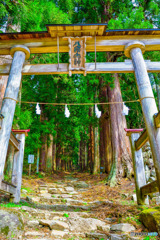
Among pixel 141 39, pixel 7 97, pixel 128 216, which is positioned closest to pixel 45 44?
pixel 7 97

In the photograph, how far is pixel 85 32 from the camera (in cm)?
489

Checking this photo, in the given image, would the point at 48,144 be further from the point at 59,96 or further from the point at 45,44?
the point at 45,44

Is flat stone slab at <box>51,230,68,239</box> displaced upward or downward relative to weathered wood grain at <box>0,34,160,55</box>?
downward

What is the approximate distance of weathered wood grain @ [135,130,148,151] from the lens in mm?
4210

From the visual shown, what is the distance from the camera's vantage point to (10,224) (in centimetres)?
297

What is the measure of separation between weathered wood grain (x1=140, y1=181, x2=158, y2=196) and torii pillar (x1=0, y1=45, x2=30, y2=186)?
2.98 metres

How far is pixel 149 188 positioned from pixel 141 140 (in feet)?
3.59

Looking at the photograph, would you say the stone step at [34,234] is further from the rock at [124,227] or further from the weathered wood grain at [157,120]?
the weathered wood grain at [157,120]

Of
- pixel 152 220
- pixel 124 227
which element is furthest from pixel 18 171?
pixel 152 220

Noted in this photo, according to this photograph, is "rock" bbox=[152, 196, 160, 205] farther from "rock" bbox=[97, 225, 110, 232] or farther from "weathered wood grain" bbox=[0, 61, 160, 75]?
"weathered wood grain" bbox=[0, 61, 160, 75]

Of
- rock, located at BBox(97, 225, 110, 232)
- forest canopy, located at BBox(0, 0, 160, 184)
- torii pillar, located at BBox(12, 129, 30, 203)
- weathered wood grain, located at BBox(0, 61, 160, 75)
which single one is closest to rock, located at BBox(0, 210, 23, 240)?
rock, located at BBox(97, 225, 110, 232)

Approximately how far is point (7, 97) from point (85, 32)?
2.59m

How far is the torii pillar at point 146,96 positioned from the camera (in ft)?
11.8

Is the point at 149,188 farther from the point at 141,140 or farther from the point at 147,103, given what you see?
the point at 147,103
